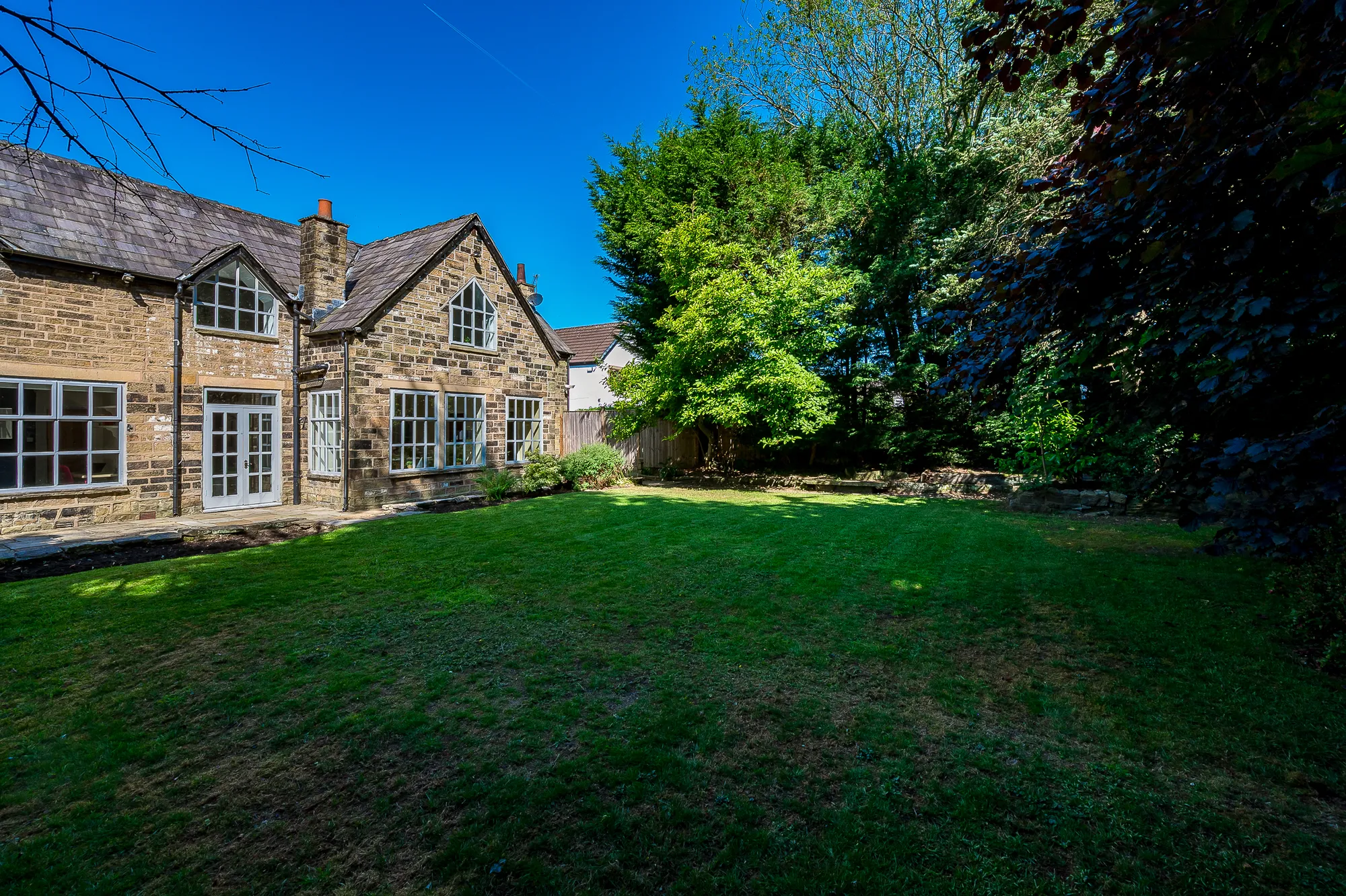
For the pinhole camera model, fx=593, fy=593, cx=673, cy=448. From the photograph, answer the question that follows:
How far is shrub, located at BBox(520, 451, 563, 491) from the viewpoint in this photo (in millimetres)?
14221

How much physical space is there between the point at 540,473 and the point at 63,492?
8.14 metres

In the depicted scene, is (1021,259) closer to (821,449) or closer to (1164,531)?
(1164,531)

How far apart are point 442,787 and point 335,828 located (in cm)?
44

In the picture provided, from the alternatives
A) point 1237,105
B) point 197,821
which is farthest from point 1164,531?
point 197,821

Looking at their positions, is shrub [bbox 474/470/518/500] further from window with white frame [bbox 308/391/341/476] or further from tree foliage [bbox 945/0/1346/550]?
tree foliage [bbox 945/0/1346/550]

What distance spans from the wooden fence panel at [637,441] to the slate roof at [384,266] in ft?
18.4

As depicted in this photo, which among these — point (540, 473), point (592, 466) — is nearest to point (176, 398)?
point (540, 473)

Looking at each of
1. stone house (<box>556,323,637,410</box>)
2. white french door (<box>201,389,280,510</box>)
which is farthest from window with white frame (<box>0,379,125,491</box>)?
stone house (<box>556,323,637,410</box>)

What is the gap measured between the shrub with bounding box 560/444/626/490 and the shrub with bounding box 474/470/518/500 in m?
1.56

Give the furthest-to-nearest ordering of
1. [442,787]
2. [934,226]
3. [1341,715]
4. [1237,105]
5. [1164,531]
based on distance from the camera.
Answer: [934,226]
[1164,531]
[1341,715]
[1237,105]
[442,787]

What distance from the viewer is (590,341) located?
32.2m

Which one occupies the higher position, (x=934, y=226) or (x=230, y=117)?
(x=934, y=226)

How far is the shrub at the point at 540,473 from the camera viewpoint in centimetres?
1422

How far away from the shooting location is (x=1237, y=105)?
126 inches
